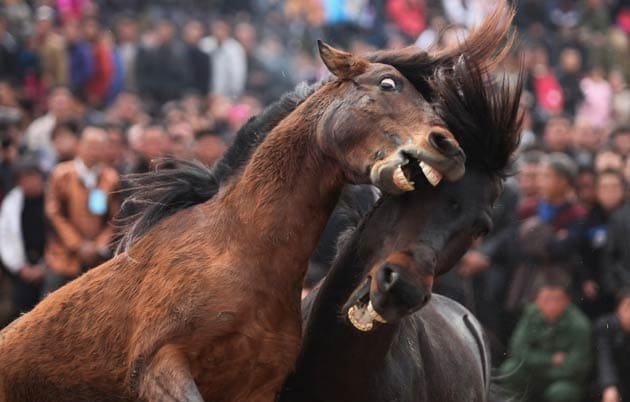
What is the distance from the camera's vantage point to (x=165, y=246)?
626 cm

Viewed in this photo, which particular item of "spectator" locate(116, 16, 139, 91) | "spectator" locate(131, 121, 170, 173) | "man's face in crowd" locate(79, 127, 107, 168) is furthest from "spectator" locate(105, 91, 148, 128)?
"man's face in crowd" locate(79, 127, 107, 168)

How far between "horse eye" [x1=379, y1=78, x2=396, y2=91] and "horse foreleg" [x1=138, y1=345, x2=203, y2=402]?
1.37 meters

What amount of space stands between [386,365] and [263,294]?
803mm

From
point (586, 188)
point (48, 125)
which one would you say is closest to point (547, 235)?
point (586, 188)

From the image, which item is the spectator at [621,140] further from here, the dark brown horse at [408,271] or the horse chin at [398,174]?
the horse chin at [398,174]

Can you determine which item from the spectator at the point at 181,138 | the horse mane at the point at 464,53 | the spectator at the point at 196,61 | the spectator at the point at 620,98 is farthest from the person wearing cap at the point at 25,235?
the spectator at the point at 620,98

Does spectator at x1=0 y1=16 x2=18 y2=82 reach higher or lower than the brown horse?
lower

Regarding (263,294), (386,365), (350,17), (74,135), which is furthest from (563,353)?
(350,17)

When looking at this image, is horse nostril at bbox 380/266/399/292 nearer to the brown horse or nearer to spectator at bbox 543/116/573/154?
the brown horse

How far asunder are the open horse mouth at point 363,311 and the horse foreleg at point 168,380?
703 mm

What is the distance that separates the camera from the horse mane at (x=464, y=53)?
6.10 meters

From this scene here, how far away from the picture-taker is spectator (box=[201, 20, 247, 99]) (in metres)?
20.1

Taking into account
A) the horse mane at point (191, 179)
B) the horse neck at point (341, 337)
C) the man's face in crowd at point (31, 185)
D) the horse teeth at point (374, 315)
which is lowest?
the man's face in crowd at point (31, 185)

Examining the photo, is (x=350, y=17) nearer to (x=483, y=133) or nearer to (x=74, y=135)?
(x=74, y=135)
